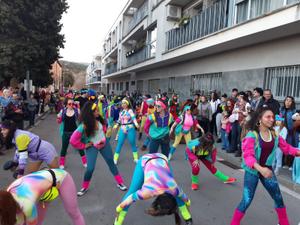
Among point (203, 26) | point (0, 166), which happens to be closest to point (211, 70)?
point (203, 26)

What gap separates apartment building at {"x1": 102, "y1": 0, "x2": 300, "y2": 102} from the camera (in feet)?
27.7

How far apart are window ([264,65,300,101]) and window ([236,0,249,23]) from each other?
205cm

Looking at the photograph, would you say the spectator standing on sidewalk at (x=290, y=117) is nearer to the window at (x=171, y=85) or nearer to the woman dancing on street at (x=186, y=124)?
the woman dancing on street at (x=186, y=124)

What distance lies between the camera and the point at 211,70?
13.5 meters

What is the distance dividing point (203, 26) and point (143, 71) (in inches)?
545

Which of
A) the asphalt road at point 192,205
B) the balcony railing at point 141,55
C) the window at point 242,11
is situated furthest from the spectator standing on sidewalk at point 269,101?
the balcony railing at point 141,55

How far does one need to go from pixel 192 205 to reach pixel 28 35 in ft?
61.7

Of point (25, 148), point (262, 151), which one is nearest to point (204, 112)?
point (262, 151)

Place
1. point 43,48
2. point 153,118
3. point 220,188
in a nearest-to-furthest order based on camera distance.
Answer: point 220,188 → point 153,118 → point 43,48

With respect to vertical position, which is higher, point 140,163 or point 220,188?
point 140,163

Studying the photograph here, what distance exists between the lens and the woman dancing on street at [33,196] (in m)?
2.09

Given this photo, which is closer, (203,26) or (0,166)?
(0,166)

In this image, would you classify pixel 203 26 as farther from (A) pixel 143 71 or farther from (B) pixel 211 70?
(A) pixel 143 71

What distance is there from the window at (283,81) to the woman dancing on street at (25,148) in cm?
760
